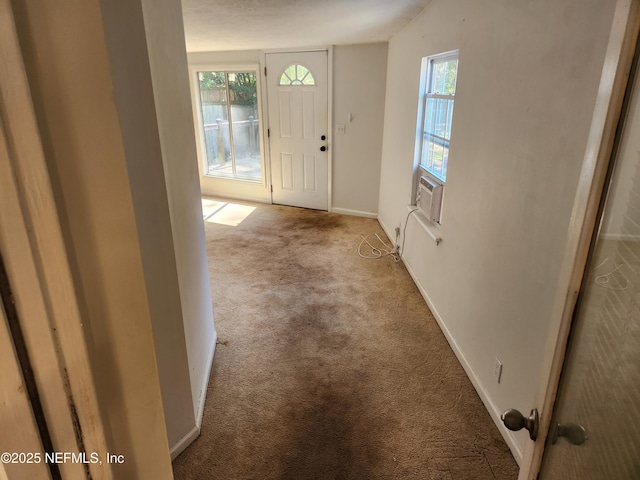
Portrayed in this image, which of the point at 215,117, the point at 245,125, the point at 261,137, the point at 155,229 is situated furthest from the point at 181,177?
the point at 215,117

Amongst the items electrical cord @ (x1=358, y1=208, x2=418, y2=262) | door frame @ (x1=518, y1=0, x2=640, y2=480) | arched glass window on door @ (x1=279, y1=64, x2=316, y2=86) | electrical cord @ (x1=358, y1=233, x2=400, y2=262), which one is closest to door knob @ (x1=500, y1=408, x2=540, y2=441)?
door frame @ (x1=518, y1=0, x2=640, y2=480)

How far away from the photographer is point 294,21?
133 inches

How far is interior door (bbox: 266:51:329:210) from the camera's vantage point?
203 inches

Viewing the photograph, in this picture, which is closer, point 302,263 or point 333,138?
point 302,263

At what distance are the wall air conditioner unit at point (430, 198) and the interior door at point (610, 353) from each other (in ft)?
7.44

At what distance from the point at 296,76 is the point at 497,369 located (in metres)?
4.48

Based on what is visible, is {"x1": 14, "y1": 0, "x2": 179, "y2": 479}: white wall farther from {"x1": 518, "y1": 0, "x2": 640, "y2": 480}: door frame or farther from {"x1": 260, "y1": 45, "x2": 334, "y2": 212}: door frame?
{"x1": 260, "y1": 45, "x2": 334, "y2": 212}: door frame

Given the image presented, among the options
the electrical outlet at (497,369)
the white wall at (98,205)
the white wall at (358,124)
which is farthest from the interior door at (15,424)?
the white wall at (358,124)

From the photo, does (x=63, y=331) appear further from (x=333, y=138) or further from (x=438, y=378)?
(x=333, y=138)

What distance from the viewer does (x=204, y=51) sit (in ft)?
18.6

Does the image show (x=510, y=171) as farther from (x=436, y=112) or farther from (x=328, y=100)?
(x=328, y=100)

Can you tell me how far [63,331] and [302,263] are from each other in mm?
3516

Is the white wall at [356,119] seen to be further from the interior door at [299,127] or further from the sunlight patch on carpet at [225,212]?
the sunlight patch on carpet at [225,212]

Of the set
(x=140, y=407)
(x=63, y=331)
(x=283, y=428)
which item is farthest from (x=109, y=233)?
(x=283, y=428)
